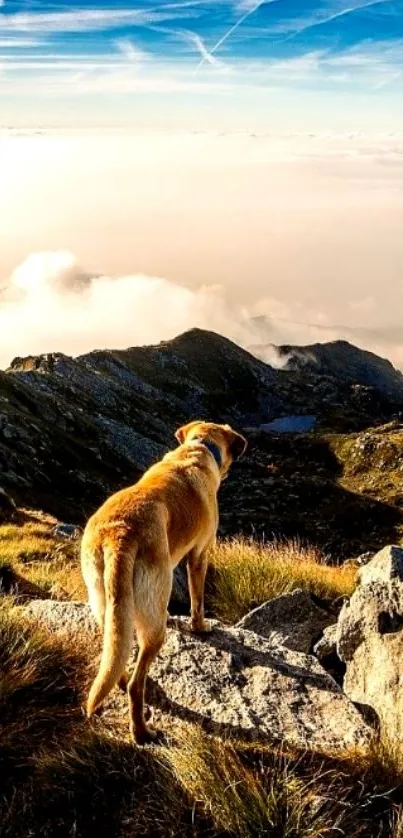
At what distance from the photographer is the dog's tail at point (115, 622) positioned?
15.3 feet

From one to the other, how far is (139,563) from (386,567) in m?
2.89

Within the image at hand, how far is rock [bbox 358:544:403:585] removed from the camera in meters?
6.73

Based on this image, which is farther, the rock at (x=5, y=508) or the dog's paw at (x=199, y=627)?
the rock at (x=5, y=508)

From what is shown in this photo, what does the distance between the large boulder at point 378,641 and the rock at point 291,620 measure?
169 cm

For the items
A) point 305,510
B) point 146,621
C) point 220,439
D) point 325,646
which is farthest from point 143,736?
point 305,510

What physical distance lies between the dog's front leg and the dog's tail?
2.13 meters

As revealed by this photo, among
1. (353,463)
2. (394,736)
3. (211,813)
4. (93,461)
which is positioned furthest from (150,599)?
(353,463)

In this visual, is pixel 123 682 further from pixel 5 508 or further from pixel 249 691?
pixel 5 508

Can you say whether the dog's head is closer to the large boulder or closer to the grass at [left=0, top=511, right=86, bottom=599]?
the large boulder

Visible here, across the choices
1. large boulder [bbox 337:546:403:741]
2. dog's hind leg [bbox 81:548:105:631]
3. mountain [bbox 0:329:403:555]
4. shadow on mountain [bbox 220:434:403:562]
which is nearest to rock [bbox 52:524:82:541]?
large boulder [bbox 337:546:403:741]

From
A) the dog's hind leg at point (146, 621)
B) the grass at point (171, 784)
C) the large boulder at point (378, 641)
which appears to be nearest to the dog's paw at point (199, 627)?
the large boulder at point (378, 641)

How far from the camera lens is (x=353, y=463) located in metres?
91.5

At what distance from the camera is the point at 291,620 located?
350 inches

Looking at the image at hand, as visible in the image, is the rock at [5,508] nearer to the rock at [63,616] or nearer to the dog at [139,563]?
the rock at [63,616]
